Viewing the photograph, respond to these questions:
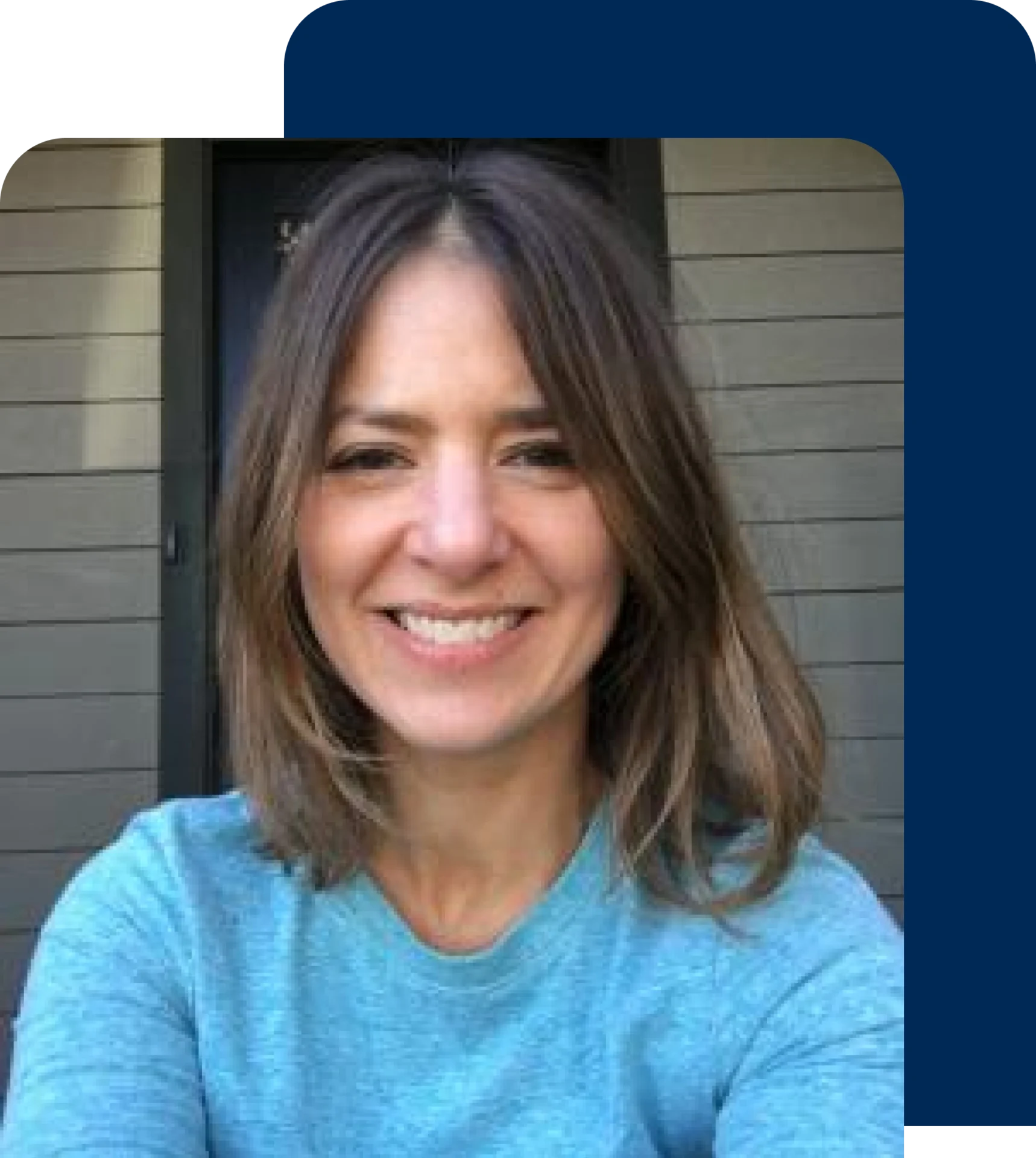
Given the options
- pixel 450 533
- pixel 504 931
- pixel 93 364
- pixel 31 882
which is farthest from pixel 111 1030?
pixel 93 364

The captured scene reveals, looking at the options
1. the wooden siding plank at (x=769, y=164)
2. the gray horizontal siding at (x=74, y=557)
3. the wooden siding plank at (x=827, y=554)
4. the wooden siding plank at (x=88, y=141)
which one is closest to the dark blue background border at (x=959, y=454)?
the wooden siding plank at (x=769, y=164)

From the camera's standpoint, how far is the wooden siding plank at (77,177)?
1.06 m

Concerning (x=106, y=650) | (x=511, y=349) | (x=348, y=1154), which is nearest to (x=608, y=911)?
(x=348, y=1154)

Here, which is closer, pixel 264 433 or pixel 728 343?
pixel 264 433

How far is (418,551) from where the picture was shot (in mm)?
906

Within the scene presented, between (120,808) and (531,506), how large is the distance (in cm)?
87

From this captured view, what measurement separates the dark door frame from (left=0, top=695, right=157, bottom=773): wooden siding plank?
0.09 ft

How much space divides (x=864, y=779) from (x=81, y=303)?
96 centimetres

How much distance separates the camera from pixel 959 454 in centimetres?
86

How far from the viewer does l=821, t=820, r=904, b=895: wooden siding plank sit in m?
1.10

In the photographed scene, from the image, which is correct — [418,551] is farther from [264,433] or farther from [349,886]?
[349,886]

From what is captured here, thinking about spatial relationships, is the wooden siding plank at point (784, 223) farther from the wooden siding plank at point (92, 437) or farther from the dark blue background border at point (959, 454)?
the wooden siding plank at point (92, 437)

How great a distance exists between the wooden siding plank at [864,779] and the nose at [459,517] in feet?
0.92

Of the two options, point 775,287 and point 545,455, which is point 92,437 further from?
point 545,455
